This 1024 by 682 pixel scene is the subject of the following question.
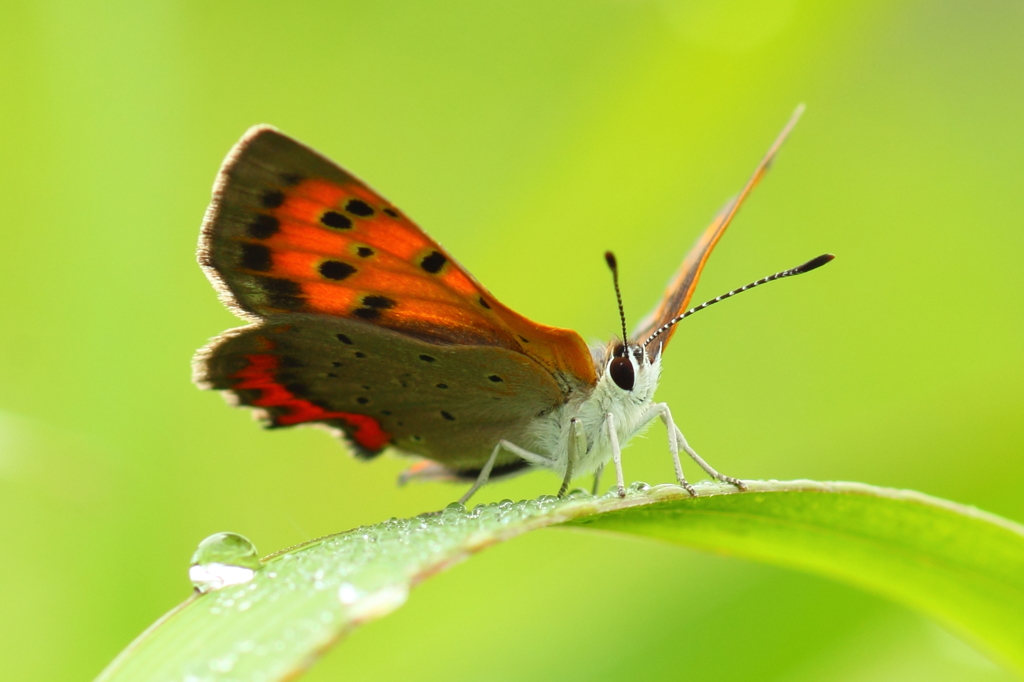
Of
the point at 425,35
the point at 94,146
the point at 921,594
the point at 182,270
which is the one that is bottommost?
the point at 921,594

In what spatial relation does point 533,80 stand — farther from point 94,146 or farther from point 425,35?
point 94,146

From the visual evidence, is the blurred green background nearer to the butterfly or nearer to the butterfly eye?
the butterfly

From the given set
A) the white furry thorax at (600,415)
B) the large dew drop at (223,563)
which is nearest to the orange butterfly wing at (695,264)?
the white furry thorax at (600,415)

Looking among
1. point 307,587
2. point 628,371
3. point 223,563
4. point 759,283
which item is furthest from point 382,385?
point 307,587

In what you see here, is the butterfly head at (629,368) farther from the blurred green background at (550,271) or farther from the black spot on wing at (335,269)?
the black spot on wing at (335,269)

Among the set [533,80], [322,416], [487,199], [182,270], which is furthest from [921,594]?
[533,80]

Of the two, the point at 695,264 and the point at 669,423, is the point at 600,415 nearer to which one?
the point at 669,423
